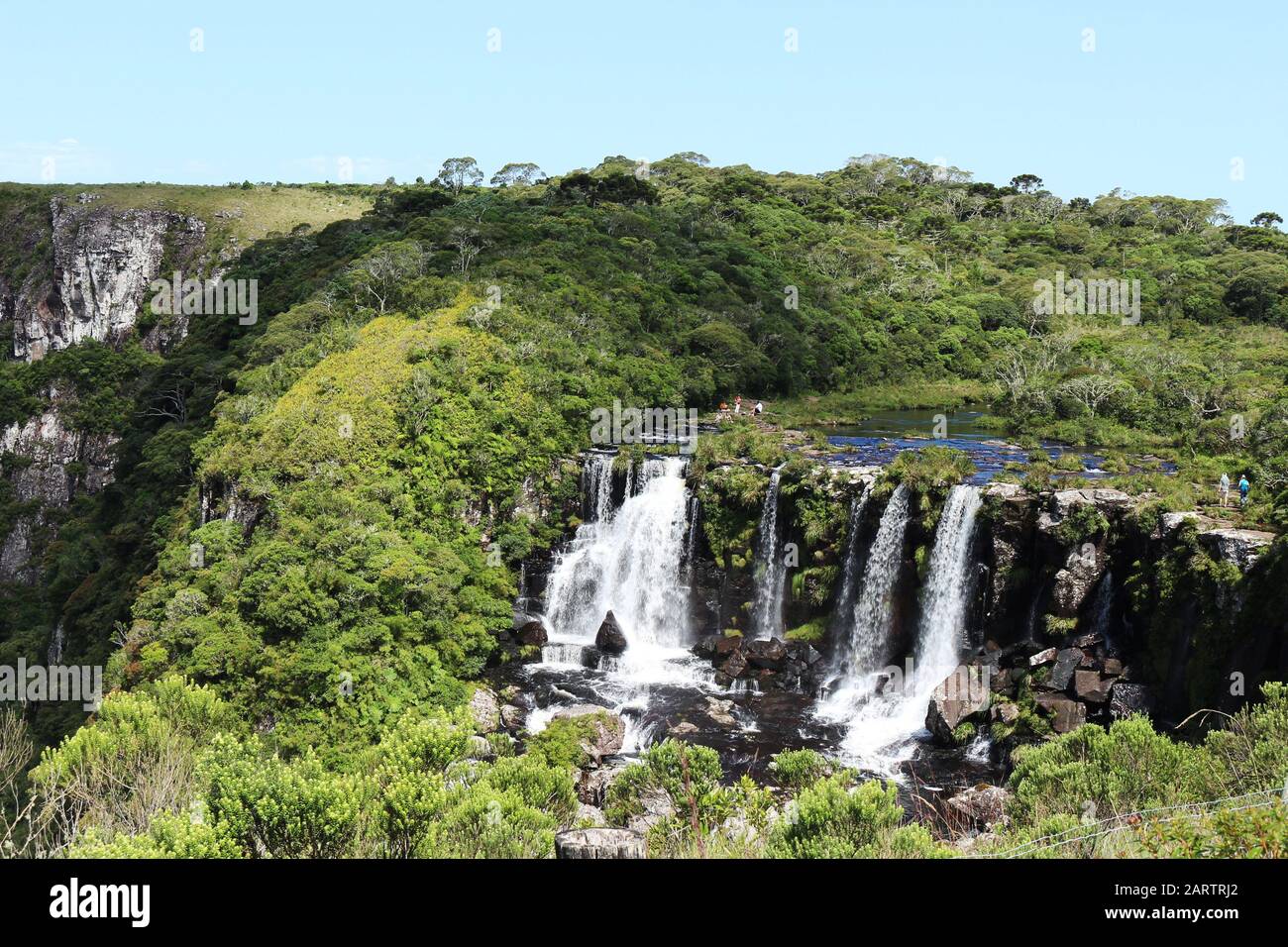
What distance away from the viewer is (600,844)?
1299cm

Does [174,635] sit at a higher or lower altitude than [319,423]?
lower

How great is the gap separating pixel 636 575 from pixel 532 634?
450cm

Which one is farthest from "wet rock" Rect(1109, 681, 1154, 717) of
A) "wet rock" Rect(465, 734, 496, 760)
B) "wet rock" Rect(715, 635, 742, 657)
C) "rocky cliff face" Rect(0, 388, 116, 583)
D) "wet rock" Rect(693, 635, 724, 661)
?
"rocky cliff face" Rect(0, 388, 116, 583)

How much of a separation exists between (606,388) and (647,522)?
32.8 ft

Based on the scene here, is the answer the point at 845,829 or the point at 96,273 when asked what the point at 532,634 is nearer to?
the point at 845,829

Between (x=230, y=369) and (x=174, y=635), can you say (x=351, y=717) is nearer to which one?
(x=174, y=635)

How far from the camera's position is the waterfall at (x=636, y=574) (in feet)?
109

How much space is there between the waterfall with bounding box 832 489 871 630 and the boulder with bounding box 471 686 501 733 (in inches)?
444

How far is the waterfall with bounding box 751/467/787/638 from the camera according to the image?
32.0 metres

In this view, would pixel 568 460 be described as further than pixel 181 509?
No

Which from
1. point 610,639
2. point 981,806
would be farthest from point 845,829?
point 610,639

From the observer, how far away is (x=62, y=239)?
107 meters

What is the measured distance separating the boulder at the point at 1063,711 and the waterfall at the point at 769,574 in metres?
9.98
